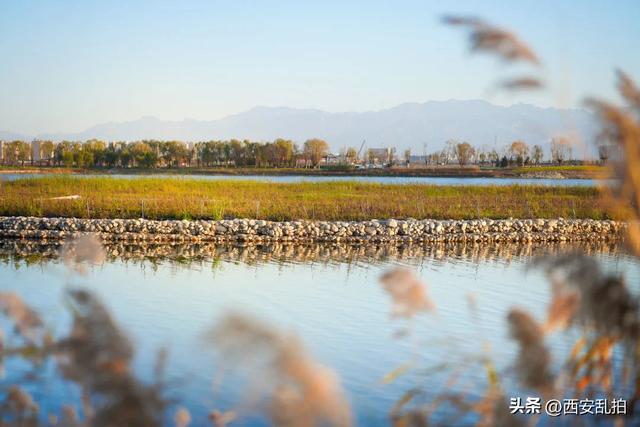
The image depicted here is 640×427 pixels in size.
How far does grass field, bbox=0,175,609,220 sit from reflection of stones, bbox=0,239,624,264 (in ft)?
8.48

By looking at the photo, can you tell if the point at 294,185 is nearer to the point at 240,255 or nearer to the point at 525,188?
the point at 525,188

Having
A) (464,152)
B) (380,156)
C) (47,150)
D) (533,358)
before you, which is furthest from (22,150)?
(533,358)

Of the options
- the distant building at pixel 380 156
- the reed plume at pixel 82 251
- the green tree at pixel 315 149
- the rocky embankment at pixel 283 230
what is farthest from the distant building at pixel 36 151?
the reed plume at pixel 82 251

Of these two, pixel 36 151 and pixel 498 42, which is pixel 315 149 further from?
pixel 498 42

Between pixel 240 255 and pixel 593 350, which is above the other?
pixel 593 350

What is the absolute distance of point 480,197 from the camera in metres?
26.8

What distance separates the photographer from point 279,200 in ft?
78.2

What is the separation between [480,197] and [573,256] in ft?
83.0

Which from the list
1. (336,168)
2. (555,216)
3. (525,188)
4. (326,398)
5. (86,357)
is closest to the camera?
(326,398)

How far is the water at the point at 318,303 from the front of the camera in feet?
18.9

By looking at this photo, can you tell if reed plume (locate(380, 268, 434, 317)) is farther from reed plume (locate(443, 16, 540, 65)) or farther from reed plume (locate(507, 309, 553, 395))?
reed plume (locate(443, 16, 540, 65))

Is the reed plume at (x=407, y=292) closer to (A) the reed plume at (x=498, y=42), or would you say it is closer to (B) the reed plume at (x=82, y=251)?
(A) the reed plume at (x=498, y=42)

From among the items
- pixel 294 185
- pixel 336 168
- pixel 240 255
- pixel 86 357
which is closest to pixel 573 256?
pixel 86 357

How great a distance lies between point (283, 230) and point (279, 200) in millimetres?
6123
